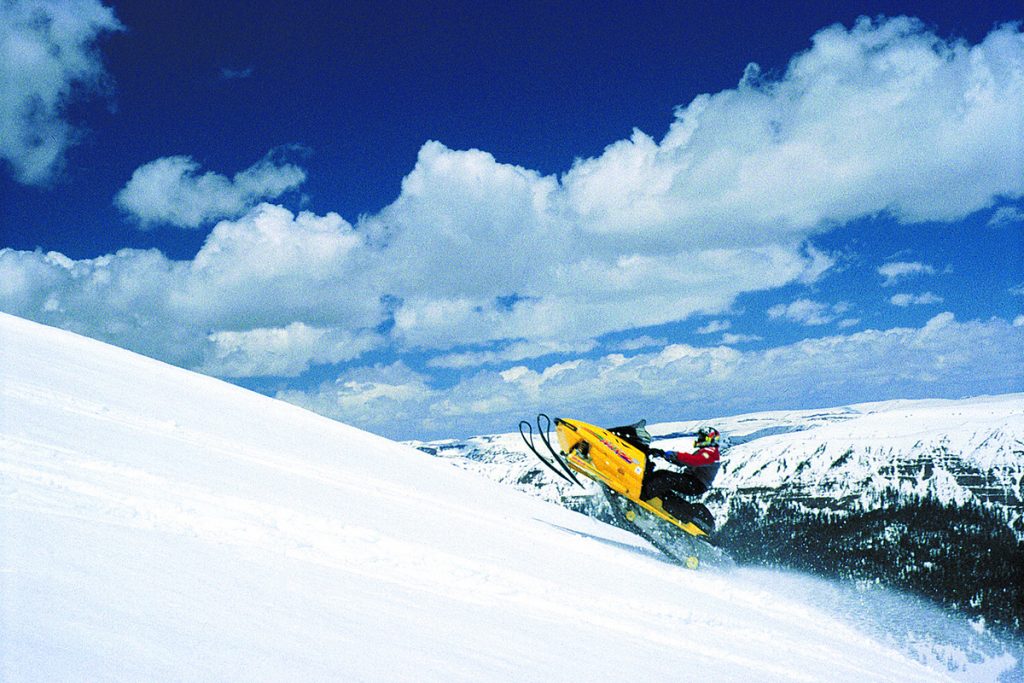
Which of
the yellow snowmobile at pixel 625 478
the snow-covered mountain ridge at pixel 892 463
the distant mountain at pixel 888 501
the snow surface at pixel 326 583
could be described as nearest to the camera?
the snow surface at pixel 326 583

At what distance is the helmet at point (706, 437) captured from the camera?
33.6 feet

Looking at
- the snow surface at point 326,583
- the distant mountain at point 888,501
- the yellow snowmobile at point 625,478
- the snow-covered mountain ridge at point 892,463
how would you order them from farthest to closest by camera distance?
the snow-covered mountain ridge at point 892,463
the distant mountain at point 888,501
the yellow snowmobile at point 625,478
the snow surface at point 326,583

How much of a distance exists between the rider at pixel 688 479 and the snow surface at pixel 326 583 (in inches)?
36.5

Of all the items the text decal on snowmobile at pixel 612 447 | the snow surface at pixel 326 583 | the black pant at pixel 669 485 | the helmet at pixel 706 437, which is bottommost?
the snow surface at pixel 326 583

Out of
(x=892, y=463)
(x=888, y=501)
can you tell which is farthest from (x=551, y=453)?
(x=892, y=463)

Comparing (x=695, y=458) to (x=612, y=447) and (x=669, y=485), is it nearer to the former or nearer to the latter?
(x=669, y=485)

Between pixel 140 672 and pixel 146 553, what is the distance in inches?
64.3

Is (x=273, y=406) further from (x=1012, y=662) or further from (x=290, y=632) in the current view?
(x=1012, y=662)

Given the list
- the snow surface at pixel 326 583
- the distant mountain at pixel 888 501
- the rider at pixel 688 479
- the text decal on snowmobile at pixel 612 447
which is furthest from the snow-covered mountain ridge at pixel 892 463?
the snow surface at pixel 326 583

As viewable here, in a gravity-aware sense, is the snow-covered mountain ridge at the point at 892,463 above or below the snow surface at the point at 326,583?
above

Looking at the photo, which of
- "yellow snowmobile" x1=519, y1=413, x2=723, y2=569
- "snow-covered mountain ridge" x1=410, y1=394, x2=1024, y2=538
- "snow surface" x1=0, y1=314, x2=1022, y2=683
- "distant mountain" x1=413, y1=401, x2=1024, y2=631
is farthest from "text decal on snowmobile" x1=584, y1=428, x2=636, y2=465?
"snow-covered mountain ridge" x1=410, y1=394, x2=1024, y2=538

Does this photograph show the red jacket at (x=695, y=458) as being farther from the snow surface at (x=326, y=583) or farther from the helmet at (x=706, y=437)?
the snow surface at (x=326, y=583)

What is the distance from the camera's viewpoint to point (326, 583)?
13.8ft

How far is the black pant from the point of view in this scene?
10.2 m
